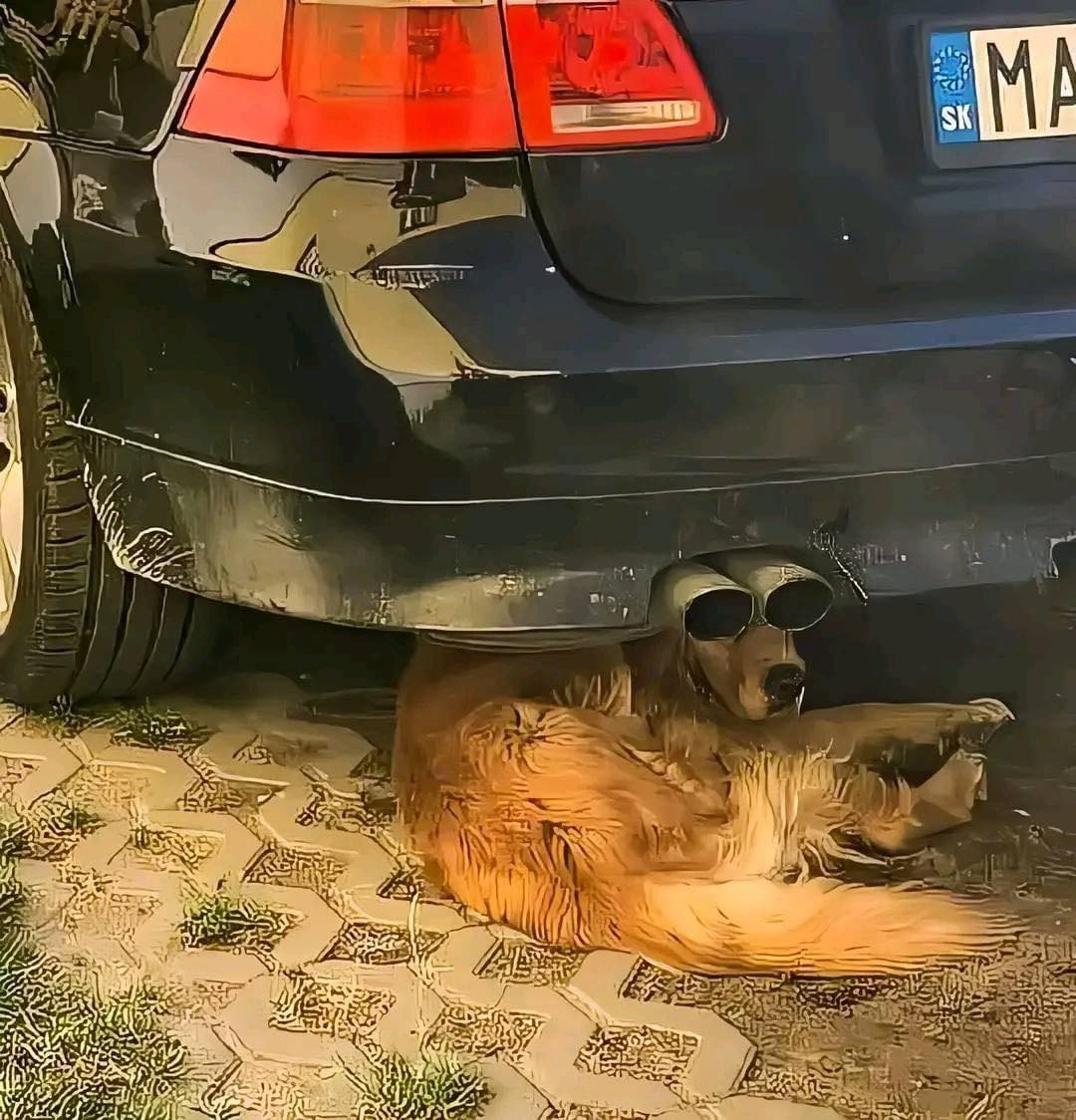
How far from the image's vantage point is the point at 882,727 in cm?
205

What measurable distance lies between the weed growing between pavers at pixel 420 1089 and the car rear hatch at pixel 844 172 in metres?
0.91

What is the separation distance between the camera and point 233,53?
137cm

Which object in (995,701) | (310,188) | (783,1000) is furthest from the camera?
(995,701)

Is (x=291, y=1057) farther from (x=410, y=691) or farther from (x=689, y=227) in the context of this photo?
(x=689, y=227)

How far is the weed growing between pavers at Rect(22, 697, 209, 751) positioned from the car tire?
0.09ft

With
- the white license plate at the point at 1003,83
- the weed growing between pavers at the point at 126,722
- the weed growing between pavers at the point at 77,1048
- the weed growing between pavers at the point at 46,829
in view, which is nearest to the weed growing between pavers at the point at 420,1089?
the weed growing between pavers at the point at 77,1048

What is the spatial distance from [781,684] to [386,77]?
1068 mm

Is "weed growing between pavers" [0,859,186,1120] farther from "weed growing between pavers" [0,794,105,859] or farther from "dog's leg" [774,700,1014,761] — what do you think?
"dog's leg" [774,700,1014,761]

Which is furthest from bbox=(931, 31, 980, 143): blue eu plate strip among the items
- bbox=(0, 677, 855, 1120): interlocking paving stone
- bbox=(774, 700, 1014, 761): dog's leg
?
bbox=(0, 677, 855, 1120): interlocking paving stone

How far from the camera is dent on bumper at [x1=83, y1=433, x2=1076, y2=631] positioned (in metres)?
1.48

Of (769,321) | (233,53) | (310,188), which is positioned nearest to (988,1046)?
(769,321)

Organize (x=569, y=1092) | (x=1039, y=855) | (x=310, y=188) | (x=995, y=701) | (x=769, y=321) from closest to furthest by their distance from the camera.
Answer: (x=310, y=188) < (x=769, y=321) < (x=569, y=1092) < (x=1039, y=855) < (x=995, y=701)

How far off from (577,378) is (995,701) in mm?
1083

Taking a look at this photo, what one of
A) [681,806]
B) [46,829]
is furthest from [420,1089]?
[46,829]
